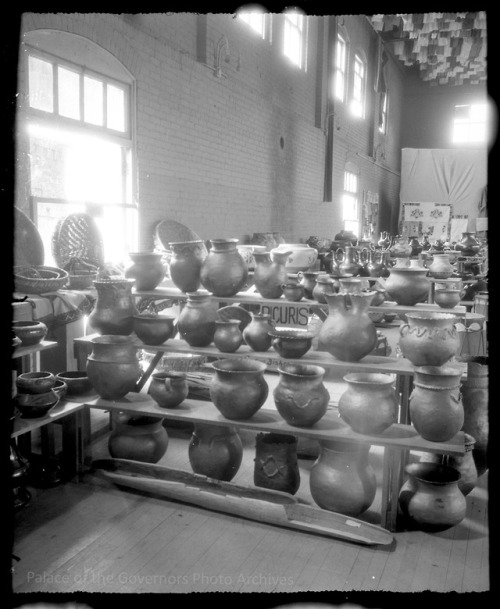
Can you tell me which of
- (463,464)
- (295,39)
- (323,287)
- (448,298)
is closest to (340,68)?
(295,39)

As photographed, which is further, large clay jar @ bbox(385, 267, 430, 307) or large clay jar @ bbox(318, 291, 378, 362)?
large clay jar @ bbox(385, 267, 430, 307)

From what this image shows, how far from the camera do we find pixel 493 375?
1.66 metres

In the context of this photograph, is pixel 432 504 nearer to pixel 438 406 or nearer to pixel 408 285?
pixel 438 406

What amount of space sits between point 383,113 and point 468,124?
362 centimetres

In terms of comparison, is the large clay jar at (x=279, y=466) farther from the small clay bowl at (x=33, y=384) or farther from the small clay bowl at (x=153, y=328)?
the small clay bowl at (x=33, y=384)

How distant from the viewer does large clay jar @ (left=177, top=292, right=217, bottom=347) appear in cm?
342

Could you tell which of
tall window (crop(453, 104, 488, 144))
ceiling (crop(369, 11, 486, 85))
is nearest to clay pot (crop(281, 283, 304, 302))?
ceiling (crop(369, 11, 486, 85))

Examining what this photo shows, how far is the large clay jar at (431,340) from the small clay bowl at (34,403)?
193 cm

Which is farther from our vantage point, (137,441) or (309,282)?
(309,282)

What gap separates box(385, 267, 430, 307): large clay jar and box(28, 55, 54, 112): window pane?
9.91ft

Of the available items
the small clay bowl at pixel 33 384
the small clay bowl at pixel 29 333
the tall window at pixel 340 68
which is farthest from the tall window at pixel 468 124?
the small clay bowl at pixel 33 384

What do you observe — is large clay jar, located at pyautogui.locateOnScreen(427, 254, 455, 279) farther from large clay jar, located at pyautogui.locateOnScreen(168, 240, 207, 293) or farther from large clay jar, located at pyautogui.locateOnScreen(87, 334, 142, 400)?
large clay jar, located at pyautogui.locateOnScreen(87, 334, 142, 400)

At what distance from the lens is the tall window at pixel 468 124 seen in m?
17.8

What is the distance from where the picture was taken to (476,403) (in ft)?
11.2
